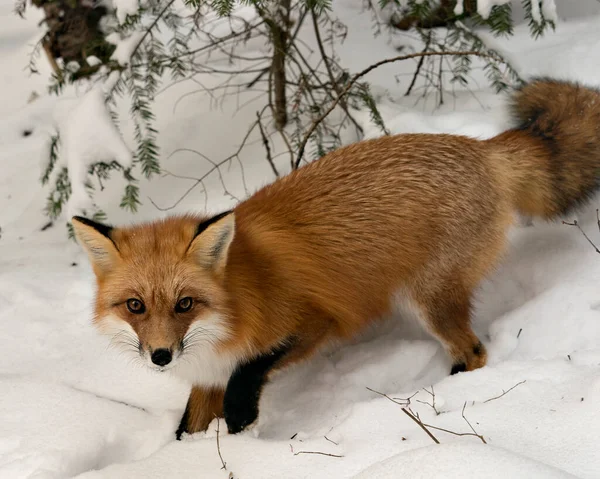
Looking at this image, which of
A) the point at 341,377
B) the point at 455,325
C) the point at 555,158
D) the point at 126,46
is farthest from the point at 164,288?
the point at 555,158

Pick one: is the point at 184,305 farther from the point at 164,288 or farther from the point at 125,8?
the point at 125,8

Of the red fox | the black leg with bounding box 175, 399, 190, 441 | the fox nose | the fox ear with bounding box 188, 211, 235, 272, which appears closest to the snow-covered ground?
the black leg with bounding box 175, 399, 190, 441

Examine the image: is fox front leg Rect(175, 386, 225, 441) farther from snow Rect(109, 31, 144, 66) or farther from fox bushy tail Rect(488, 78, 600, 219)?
snow Rect(109, 31, 144, 66)

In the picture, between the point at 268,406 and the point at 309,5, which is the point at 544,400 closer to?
the point at 268,406

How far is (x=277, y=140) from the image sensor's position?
15.3 feet

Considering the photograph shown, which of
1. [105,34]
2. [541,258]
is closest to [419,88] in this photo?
[541,258]

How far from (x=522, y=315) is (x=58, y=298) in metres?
2.68

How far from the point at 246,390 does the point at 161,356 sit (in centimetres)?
53

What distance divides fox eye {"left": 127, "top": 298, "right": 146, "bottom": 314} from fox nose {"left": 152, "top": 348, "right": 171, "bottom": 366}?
203mm

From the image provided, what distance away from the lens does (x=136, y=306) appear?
2.48 meters

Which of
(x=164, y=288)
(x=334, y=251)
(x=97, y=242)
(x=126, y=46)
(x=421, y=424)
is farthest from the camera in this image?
(x=126, y=46)

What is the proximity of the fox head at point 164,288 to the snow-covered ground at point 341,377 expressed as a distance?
1.53ft

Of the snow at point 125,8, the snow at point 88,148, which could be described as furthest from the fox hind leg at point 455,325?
the snow at point 125,8

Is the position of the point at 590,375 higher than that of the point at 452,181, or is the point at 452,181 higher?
the point at 452,181
